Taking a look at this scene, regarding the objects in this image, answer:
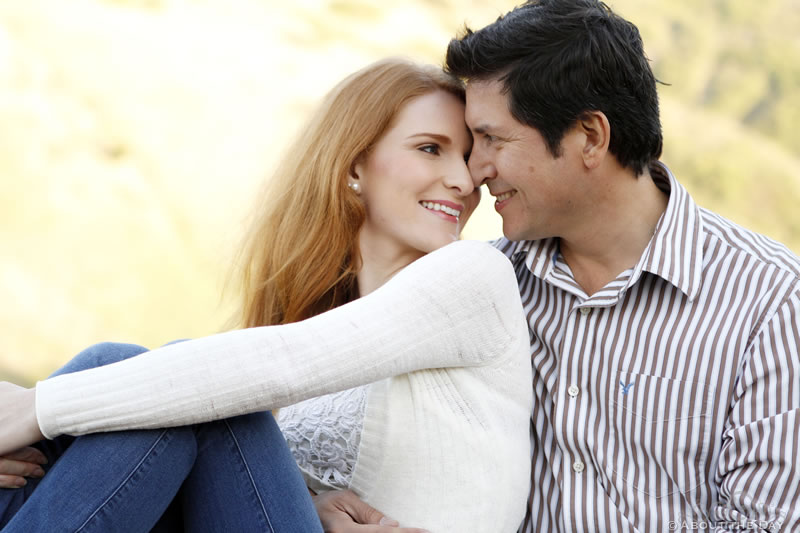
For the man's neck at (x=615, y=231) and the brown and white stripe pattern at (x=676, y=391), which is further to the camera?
the man's neck at (x=615, y=231)

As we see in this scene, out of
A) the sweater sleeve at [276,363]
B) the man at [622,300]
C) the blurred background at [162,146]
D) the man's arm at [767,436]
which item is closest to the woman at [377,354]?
the sweater sleeve at [276,363]

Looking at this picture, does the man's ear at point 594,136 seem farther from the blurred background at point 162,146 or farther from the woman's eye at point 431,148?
the blurred background at point 162,146

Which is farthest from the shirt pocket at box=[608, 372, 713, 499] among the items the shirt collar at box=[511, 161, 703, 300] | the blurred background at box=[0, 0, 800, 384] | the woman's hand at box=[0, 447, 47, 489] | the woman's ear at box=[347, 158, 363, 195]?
the blurred background at box=[0, 0, 800, 384]

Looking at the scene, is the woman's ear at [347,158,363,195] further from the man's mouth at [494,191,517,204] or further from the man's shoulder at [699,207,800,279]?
the man's shoulder at [699,207,800,279]

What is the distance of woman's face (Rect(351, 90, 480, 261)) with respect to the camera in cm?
170

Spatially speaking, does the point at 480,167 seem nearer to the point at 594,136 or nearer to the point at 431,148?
the point at 431,148

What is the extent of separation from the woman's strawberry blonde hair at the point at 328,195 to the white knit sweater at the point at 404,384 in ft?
1.40

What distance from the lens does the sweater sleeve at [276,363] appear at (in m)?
1.20

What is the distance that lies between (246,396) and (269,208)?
77 cm

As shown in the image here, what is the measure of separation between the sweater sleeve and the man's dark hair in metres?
0.44

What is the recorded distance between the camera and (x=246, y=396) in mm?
1209

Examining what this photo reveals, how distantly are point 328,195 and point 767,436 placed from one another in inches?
36.9

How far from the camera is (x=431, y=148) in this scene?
5.67ft

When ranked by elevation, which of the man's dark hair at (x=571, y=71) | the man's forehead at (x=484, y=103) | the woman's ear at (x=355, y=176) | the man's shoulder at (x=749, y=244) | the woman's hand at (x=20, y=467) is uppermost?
the man's dark hair at (x=571, y=71)
